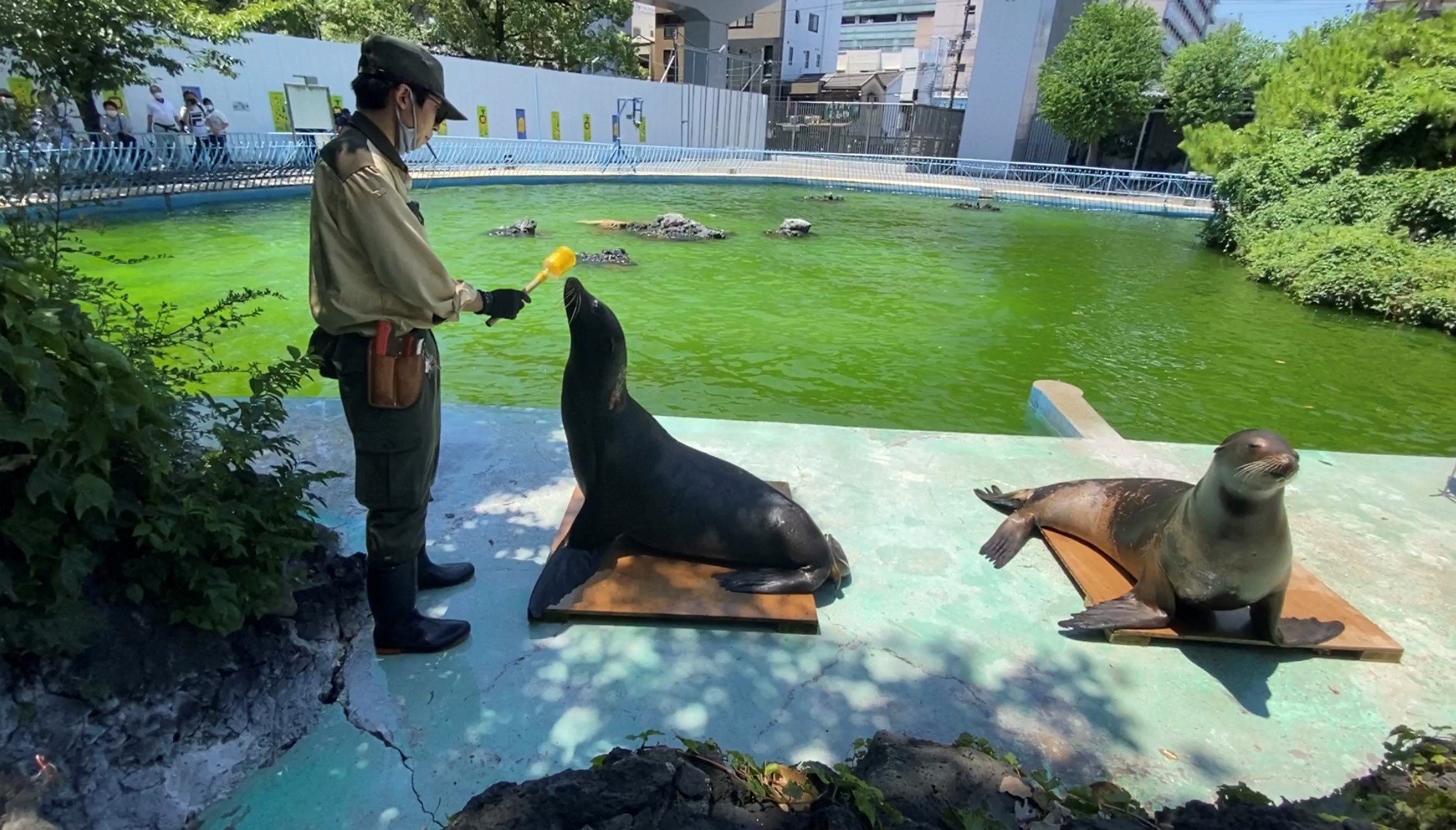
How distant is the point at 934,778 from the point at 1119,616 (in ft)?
4.54

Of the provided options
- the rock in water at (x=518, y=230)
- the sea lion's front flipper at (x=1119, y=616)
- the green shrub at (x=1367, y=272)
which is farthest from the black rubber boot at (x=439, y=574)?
the green shrub at (x=1367, y=272)

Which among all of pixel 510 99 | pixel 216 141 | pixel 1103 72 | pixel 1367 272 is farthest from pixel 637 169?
pixel 1367 272

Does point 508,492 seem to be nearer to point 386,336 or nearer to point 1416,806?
point 386,336

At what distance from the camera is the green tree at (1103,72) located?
2833 cm

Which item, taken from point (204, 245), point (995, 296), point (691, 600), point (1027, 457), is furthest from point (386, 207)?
point (204, 245)

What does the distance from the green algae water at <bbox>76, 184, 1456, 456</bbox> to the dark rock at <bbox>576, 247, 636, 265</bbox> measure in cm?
33

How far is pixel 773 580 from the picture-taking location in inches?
121

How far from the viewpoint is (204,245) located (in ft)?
36.8

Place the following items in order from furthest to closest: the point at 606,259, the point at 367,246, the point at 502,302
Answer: the point at 606,259 → the point at 502,302 → the point at 367,246

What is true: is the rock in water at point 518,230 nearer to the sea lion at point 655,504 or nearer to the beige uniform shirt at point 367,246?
the sea lion at point 655,504

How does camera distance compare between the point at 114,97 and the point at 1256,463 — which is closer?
the point at 1256,463

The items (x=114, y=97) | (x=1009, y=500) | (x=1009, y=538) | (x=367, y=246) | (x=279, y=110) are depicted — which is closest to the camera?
(x=367, y=246)

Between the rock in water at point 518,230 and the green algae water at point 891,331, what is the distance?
0.33 meters

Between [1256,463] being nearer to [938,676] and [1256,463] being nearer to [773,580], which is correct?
[938,676]
